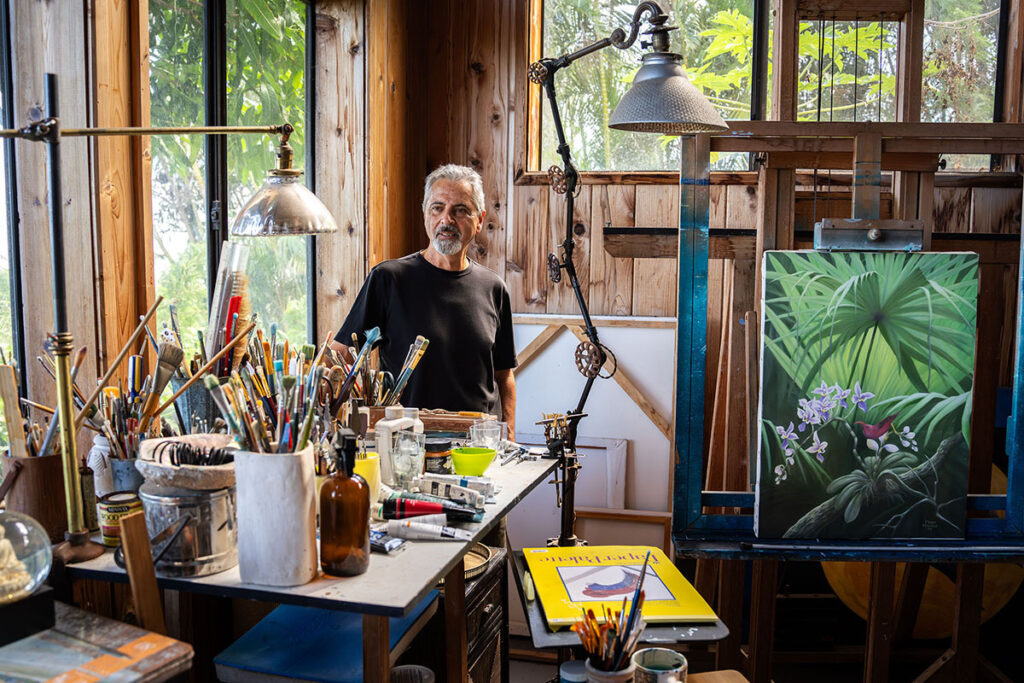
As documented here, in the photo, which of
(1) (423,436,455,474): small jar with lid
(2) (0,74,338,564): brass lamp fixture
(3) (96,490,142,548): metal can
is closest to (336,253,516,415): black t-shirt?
(1) (423,436,455,474): small jar with lid

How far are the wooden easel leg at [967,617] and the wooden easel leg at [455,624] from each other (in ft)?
4.35

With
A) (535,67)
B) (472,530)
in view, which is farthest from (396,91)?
(472,530)

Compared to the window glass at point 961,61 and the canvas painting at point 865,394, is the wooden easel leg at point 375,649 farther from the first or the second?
the window glass at point 961,61

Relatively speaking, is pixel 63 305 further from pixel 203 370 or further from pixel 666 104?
pixel 666 104

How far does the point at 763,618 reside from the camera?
7.34ft

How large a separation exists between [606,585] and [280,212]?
1.05 m

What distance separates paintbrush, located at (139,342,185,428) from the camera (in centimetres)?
171

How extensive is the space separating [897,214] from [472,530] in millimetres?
1469

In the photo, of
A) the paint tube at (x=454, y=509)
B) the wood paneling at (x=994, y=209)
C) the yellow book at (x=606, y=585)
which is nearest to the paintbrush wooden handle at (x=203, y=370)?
the paint tube at (x=454, y=509)

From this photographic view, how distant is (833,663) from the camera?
10.7ft

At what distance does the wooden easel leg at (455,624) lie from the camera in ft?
6.32

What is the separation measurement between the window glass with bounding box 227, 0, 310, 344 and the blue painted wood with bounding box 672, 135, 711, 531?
1.49m

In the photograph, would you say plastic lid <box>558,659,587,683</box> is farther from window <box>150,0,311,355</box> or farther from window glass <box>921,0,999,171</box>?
window glass <box>921,0,999,171</box>

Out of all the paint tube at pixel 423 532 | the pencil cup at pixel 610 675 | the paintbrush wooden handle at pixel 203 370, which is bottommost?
the pencil cup at pixel 610 675
